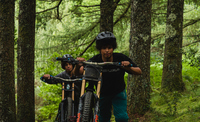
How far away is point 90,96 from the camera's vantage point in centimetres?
341

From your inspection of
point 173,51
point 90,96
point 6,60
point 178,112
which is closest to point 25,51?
point 6,60

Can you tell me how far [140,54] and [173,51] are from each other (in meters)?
2.21

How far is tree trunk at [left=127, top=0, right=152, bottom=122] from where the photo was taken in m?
6.32

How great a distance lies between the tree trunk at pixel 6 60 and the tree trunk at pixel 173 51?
5.42 m

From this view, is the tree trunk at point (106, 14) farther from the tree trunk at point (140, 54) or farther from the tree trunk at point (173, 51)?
the tree trunk at point (173, 51)

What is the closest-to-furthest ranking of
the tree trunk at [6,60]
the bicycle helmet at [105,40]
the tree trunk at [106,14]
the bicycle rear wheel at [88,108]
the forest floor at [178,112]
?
the bicycle rear wheel at [88,108], the bicycle helmet at [105,40], the forest floor at [178,112], the tree trunk at [6,60], the tree trunk at [106,14]

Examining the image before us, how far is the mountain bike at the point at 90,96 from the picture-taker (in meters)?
3.29

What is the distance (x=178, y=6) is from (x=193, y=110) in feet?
13.7

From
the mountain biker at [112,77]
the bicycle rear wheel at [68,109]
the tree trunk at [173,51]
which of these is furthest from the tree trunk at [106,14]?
the mountain biker at [112,77]

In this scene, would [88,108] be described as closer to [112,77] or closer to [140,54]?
[112,77]

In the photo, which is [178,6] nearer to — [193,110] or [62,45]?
[193,110]

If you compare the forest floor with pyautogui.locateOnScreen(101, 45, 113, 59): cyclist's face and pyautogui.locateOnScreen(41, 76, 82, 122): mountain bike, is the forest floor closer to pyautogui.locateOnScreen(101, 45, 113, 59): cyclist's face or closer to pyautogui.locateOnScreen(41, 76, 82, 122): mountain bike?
pyautogui.locateOnScreen(41, 76, 82, 122): mountain bike

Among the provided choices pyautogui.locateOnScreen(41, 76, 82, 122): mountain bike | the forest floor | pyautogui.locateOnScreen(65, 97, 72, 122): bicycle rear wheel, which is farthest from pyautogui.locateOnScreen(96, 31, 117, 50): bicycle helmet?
the forest floor

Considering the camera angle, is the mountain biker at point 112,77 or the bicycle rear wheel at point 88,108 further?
the mountain biker at point 112,77
